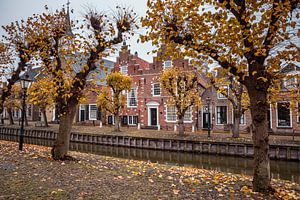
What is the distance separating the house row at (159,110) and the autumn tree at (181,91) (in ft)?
7.52

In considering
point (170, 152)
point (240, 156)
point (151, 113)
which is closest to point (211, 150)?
point (240, 156)

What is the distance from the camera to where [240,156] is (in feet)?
60.8

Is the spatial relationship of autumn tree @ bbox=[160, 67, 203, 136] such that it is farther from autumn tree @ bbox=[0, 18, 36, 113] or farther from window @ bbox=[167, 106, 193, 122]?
autumn tree @ bbox=[0, 18, 36, 113]

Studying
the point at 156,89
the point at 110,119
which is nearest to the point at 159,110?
the point at 156,89

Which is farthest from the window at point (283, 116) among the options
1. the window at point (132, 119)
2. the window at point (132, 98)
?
the window at point (132, 98)

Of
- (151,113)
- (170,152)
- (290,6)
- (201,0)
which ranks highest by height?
(201,0)

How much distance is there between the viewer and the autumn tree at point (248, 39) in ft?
19.4

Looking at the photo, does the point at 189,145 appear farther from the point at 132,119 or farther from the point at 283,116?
the point at 132,119

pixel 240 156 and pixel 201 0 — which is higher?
pixel 201 0

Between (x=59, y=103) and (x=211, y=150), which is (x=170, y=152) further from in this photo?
(x=59, y=103)

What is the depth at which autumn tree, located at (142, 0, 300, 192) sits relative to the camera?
5.90m

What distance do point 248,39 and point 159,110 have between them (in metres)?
26.3

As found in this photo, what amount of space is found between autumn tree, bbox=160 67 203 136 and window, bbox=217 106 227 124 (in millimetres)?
6152

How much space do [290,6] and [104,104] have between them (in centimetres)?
2454
